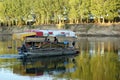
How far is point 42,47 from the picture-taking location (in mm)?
51031

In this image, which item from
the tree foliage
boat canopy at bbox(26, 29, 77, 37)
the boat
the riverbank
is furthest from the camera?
the tree foliage

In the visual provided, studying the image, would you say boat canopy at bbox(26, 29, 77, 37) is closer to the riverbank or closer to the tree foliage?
the riverbank

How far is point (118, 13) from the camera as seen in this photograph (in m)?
128

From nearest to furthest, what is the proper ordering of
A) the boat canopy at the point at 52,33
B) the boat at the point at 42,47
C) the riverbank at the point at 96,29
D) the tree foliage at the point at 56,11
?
the boat at the point at 42,47 < the boat canopy at the point at 52,33 < the riverbank at the point at 96,29 < the tree foliage at the point at 56,11

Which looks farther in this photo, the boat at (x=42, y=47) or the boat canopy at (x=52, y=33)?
the boat canopy at (x=52, y=33)

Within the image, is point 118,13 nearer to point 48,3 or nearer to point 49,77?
point 48,3

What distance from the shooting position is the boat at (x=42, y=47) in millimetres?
49531

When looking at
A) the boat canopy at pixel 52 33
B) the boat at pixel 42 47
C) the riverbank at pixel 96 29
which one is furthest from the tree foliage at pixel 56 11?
the boat at pixel 42 47

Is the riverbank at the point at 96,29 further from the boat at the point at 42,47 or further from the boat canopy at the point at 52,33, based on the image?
the boat at the point at 42,47

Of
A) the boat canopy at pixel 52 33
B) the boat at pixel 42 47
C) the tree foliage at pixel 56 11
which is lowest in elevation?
the boat at pixel 42 47

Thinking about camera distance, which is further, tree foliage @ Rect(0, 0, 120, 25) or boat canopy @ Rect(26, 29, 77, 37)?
tree foliage @ Rect(0, 0, 120, 25)

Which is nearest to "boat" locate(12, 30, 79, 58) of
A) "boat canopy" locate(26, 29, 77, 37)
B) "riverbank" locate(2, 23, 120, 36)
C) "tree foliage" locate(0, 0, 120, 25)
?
"boat canopy" locate(26, 29, 77, 37)

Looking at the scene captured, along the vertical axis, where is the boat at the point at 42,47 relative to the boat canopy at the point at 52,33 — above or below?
below

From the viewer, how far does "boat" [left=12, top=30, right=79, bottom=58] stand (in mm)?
49531
